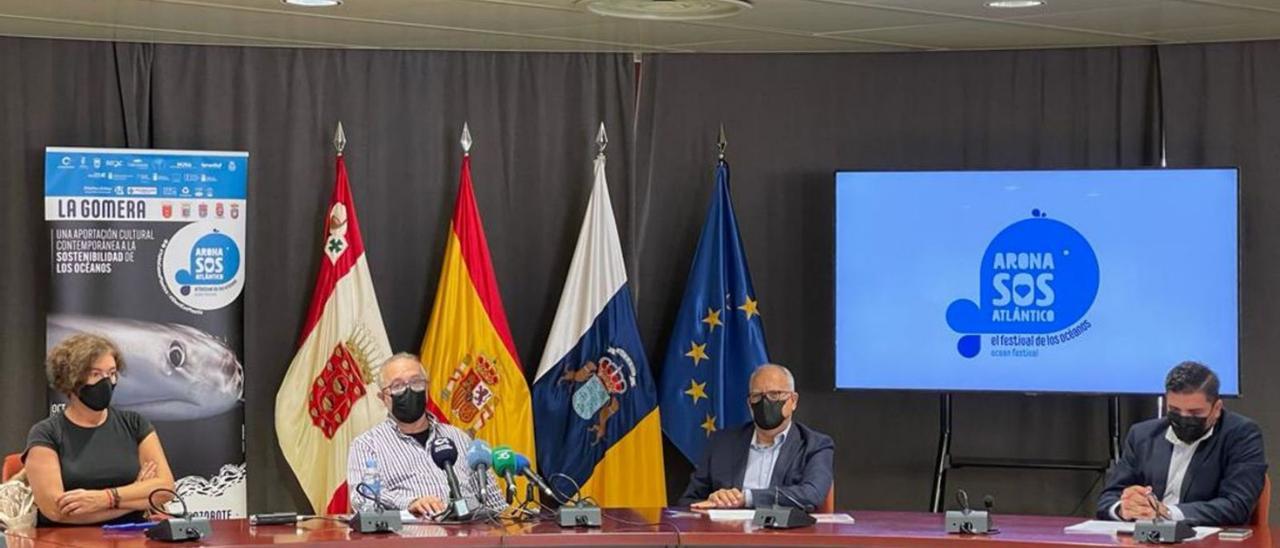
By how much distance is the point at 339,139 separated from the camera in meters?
7.43

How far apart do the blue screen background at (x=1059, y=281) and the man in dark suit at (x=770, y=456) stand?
3.86 feet

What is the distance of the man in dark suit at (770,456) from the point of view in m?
5.96

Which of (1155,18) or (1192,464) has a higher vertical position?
(1155,18)

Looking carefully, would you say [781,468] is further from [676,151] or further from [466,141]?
[466,141]

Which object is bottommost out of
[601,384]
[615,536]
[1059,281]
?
[615,536]

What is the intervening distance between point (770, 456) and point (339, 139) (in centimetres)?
241

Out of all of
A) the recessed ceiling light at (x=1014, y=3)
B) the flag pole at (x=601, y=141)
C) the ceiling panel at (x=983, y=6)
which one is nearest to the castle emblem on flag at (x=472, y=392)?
the flag pole at (x=601, y=141)

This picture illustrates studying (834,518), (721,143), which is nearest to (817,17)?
(721,143)

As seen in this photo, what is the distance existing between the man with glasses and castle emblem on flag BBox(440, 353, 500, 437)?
4.86 ft

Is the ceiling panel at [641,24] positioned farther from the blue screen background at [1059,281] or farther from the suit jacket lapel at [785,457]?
the suit jacket lapel at [785,457]

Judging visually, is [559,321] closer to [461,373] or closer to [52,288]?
[461,373]

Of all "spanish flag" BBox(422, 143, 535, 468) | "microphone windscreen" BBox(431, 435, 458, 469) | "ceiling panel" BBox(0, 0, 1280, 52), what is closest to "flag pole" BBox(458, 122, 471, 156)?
"spanish flag" BBox(422, 143, 535, 468)

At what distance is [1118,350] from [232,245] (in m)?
3.48

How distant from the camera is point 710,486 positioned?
20.4 feet
